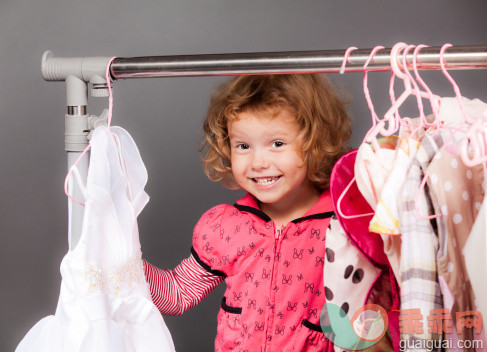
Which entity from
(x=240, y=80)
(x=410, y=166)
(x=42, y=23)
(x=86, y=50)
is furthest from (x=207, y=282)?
(x=42, y=23)

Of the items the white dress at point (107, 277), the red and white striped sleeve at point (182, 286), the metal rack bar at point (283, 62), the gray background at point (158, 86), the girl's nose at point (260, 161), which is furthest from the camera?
the gray background at point (158, 86)

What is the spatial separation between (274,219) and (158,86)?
0.70m

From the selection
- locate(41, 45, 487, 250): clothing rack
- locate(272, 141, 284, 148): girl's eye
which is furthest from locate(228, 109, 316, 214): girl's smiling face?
locate(41, 45, 487, 250): clothing rack

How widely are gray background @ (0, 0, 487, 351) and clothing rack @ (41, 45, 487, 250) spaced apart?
2.69ft

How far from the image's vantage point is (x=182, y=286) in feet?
4.89

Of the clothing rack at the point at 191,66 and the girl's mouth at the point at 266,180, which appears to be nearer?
the clothing rack at the point at 191,66

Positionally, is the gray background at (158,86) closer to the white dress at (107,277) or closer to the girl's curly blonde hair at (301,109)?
the girl's curly blonde hair at (301,109)

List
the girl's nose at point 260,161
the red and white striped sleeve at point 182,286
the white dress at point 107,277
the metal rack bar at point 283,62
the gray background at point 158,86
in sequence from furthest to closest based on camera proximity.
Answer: the gray background at point 158,86 → the red and white striped sleeve at point 182,286 → the girl's nose at point 260,161 → the white dress at point 107,277 → the metal rack bar at point 283,62

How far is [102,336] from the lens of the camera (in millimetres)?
1017

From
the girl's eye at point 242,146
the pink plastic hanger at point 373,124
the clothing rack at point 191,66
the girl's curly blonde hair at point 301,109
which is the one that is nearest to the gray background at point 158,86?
the girl's curly blonde hair at point 301,109

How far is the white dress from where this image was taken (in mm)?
1007

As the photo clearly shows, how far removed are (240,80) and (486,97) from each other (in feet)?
2.79

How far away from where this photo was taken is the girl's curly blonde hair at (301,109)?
1356 mm

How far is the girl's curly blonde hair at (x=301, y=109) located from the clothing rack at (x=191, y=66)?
36cm
